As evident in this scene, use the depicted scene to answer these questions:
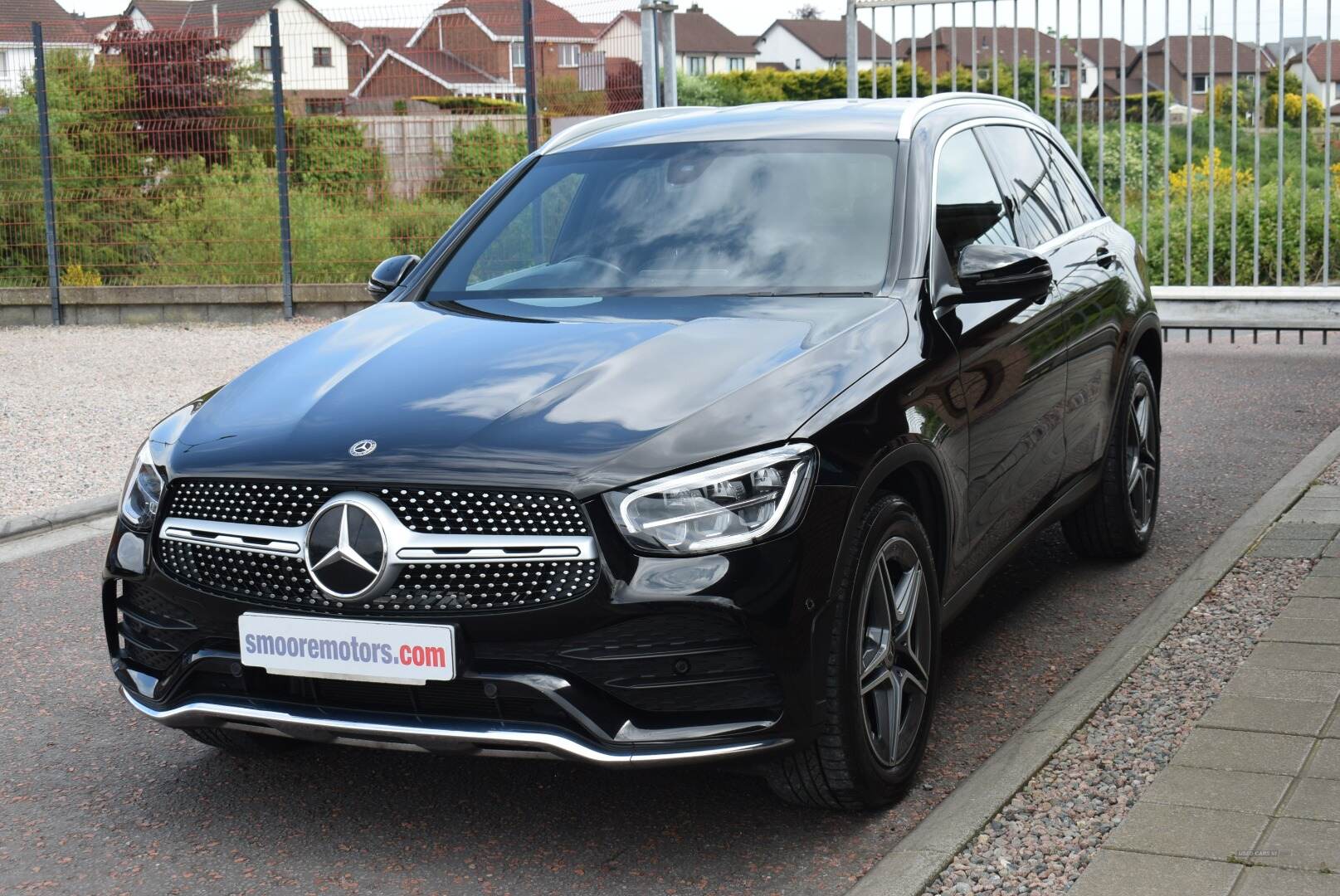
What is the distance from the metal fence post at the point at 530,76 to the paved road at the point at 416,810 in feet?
32.5

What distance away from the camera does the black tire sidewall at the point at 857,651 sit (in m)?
3.54

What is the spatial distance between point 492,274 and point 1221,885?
277cm

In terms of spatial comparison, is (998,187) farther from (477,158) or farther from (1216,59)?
(477,158)

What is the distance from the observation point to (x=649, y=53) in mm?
14188

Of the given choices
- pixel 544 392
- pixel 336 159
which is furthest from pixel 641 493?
pixel 336 159

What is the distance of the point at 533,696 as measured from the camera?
334cm

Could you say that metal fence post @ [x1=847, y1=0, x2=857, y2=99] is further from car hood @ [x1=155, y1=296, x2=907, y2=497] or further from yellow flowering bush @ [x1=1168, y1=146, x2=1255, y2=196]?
car hood @ [x1=155, y1=296, x2=907, y2=497]

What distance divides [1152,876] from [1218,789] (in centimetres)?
55

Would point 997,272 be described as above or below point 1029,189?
below

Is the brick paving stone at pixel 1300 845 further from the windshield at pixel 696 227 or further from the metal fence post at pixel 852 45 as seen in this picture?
the metal fence post at pixel 852 45

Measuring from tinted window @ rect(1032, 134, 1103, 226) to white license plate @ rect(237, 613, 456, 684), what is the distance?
341 cm

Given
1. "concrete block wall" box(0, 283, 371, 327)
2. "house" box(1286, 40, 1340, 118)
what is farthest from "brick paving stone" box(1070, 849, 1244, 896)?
"concrete block wall" box(0, 283, 371, 327)

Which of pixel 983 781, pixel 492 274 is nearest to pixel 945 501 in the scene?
pixel 983 781

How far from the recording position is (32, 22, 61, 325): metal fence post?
1605 cm
